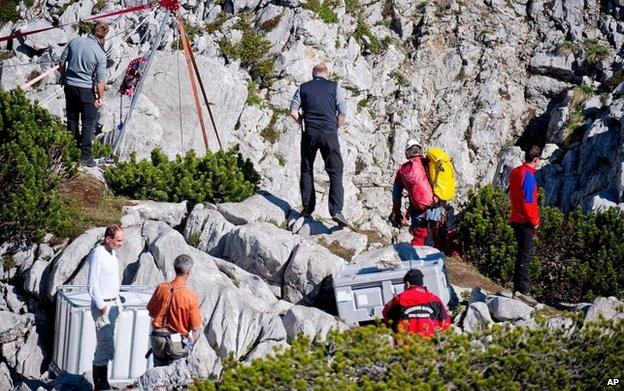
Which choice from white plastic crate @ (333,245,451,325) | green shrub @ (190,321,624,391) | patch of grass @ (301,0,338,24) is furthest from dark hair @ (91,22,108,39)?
patch of grass @ (301,0,338,24)

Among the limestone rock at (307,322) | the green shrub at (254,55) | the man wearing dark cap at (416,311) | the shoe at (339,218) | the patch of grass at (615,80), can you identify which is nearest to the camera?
the man wearing dark cap at (416,311)

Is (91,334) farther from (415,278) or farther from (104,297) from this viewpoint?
(415,278)

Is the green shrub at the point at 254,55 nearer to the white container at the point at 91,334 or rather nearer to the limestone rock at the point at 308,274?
the limestone rock at the point at 308,274

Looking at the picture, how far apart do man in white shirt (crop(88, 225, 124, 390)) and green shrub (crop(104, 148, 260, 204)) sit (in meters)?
5.08

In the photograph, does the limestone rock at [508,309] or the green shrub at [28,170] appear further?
the green shrub at [28,170]

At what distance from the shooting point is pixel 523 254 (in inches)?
535

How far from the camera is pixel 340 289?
1338cm

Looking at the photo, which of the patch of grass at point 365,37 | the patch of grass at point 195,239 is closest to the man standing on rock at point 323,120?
the patch of grass at point 195,239

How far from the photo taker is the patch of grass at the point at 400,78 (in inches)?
1182

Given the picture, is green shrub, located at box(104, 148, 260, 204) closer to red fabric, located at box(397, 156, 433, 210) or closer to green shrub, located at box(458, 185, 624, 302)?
red fabric, located at box(397, 156, 433, 210)

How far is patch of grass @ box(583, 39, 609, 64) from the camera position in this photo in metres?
29.6

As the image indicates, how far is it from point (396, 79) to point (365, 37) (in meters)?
1.56

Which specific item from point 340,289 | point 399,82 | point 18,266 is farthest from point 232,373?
point 399,82

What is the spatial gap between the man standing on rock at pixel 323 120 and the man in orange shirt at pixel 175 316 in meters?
4.97
